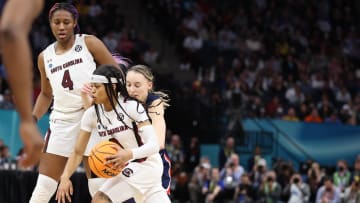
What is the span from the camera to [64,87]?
22.4 feet

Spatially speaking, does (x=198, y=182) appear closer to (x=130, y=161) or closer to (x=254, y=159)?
(x=254, y=159)

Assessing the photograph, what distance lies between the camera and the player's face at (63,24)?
654 cm

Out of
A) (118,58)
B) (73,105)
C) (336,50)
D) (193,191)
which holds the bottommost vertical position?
(193,191)

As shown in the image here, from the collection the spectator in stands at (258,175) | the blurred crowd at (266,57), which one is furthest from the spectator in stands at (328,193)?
the blurred crowd at (266,57)

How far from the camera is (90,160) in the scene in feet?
19.5

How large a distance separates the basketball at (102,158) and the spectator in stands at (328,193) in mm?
8575

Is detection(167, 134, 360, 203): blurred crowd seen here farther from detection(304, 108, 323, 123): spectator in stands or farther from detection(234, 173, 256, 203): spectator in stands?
detection(304, 108, 323, 123): spectator in stands

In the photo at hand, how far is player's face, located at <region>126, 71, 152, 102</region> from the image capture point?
6383 mm

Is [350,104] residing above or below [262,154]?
above

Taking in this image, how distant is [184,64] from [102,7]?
250 centimetres

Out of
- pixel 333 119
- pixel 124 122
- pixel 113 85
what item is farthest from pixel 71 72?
pixel 333 119

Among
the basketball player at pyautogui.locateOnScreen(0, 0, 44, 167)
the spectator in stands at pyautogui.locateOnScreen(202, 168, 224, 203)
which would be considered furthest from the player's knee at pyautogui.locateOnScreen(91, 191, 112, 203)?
the spectator in stands at pyautogui.locateOnScreen(202, 168, 224, 203)

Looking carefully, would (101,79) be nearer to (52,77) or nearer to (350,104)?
(52,77)

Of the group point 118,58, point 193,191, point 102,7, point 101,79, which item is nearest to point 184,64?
point 102,7
